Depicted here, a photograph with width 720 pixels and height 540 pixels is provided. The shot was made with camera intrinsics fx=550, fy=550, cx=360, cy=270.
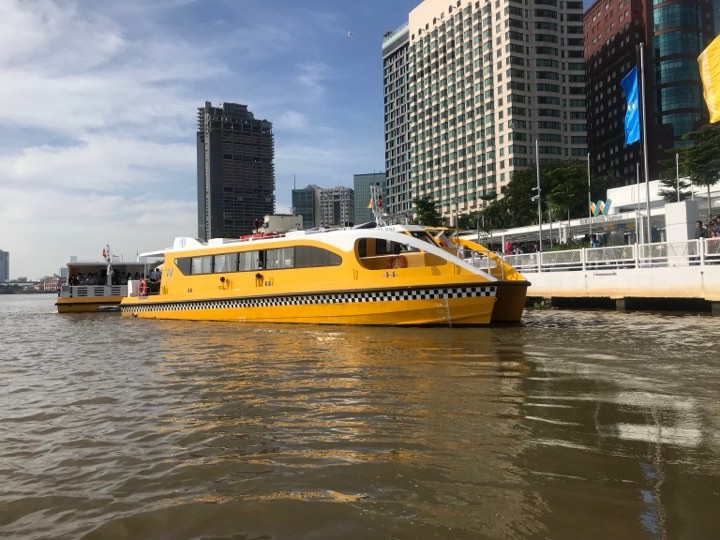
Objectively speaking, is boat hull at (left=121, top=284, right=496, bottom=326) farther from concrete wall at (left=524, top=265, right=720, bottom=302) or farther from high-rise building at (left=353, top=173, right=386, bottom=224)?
high-rise building at (left=353, top=173, right=386, bottom=224)

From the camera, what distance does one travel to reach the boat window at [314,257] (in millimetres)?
15320

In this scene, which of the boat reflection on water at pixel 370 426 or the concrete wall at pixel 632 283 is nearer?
the boat reflection on water at pixel 370 426

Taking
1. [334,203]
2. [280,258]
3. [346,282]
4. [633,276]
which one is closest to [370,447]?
[346,282]

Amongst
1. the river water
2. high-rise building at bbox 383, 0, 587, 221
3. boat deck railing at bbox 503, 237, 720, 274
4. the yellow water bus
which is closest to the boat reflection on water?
the river water

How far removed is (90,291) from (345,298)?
65.8ft

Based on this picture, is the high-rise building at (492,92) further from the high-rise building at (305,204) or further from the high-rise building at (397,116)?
the high-rise building at (305,204)

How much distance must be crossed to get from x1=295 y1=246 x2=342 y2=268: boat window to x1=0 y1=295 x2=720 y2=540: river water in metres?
6.39

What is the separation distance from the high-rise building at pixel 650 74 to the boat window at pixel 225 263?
72.5 metres

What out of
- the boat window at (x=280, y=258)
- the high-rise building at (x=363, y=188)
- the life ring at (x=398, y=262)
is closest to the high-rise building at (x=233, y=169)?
the high-rise building at (x=363, y=188)

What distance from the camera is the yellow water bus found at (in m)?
13.6

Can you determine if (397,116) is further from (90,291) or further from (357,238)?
(357,238)

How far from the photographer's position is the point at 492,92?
104750 millimetres

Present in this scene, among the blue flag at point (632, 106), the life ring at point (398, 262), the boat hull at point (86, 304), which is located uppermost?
the blue flag at point (632, 106)

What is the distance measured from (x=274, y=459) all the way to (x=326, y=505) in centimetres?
95
